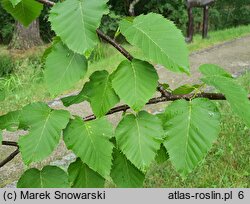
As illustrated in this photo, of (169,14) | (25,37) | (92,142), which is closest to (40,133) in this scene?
(92,142)

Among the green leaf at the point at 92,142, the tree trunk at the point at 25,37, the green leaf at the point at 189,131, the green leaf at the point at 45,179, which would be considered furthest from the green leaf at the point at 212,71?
the tree trunk at the point at 25,37

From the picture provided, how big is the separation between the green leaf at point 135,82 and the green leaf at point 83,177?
25 centimetres

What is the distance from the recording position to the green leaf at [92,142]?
0.97 meters

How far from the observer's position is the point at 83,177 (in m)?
1.07

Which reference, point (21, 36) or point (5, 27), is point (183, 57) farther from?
point (5, 27)

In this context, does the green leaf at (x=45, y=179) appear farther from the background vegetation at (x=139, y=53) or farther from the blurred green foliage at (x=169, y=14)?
the blurred green foliage at (x=169, y=14)

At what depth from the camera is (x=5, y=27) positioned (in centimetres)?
1509

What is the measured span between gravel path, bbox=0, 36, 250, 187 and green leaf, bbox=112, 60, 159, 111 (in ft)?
11.0

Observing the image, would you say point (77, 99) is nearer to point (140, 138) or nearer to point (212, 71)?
point (140, 138)

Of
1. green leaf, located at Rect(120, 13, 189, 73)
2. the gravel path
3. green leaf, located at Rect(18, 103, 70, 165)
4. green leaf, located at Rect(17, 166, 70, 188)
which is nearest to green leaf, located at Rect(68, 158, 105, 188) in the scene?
green leaf, located at Rect(17, 166, 70, 188)

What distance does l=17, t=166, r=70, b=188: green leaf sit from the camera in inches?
42.0

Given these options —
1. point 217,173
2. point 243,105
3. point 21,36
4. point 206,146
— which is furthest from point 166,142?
point 21,36

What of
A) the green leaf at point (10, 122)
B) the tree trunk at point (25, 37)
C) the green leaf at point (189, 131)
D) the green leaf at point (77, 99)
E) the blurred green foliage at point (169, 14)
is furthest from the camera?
the blurred green foliage at point (169, 14)

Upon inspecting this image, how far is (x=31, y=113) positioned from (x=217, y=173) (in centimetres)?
305
